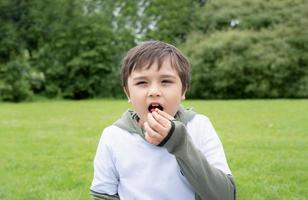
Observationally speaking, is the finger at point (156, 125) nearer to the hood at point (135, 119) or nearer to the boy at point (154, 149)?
the boy at point (154, 149)

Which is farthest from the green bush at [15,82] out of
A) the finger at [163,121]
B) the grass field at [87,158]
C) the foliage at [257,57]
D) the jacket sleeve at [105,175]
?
the finger at [163,121]

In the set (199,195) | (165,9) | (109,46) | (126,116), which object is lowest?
(109,46)

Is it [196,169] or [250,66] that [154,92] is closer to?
[196,169]

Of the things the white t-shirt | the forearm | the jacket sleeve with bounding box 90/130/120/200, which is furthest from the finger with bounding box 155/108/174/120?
the forearm

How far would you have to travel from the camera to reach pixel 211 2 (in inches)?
1154

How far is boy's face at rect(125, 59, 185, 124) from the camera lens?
167 cm

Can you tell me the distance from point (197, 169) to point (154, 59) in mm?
422

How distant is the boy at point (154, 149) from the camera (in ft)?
5.35

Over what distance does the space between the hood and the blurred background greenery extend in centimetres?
2231

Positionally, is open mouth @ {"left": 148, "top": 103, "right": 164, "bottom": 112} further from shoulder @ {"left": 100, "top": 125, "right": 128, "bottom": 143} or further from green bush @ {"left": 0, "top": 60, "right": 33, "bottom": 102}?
green bush @ {"left": 0, "top": 60, "right": 33, "bottom": 102}

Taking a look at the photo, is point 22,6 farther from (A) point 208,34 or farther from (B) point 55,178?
(B) point 55,178

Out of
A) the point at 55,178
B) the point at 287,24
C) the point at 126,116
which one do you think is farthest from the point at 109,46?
the point at 126,116

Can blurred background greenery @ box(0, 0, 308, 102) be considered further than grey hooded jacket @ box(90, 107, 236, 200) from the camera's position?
Yes

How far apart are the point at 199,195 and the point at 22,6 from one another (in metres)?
29.1
